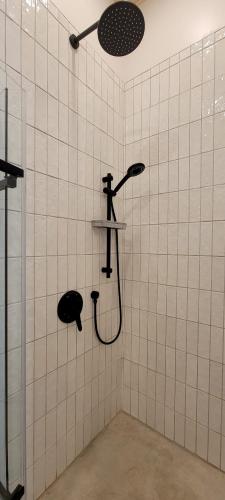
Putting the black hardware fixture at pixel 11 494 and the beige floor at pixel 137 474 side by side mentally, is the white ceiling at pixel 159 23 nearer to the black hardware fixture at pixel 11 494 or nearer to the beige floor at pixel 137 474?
the black hardware fixture at pixel 11 494

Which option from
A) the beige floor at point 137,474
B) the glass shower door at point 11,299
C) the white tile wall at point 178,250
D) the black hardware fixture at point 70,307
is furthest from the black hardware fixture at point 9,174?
the beige floor at point 137,474

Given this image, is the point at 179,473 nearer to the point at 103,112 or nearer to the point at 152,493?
Result: the point at 152,493

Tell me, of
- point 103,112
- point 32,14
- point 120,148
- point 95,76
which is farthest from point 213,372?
point 32,14

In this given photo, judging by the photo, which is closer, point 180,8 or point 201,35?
point 201,35

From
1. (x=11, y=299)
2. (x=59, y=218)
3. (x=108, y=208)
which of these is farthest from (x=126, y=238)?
(x=11, y=299)

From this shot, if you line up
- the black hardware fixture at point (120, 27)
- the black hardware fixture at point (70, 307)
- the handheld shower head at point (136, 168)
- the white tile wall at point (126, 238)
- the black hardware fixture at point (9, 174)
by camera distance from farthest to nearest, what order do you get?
1. the handheld shower head at point (136, 168)
2. the black hardware fixture at point (70, 307)
3. the white tile wall at point (126, 238)
4. the black hardware fixture at point (120, 27)
5. the black hardware fixture at point (9, 174)

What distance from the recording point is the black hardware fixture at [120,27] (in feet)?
3.14

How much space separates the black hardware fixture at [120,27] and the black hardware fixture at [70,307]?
1.21 meters

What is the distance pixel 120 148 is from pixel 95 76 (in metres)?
0.45

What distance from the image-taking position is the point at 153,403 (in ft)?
5.25

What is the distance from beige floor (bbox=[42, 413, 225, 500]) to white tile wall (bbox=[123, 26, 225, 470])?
0.10m

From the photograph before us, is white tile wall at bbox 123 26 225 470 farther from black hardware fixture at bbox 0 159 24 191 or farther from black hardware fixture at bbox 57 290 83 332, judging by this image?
black hardware fixture at bbox 0 159 24 191

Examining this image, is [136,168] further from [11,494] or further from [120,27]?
[11,494]

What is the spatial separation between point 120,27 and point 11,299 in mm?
1239
